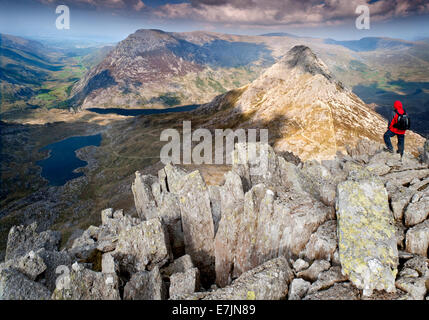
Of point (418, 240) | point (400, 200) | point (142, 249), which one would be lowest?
point (142, 249)

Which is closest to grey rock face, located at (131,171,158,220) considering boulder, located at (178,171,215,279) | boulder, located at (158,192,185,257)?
boulder, located at (158,192,185,257)

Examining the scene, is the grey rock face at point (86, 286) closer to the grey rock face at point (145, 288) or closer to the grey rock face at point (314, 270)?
the grey rock face at point (145, 288)

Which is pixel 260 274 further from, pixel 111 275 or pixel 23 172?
pixel 23 172

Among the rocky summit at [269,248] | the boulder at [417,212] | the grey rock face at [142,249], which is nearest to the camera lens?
the rocky summit at [269,248]

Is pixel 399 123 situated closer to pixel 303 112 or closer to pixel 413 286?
pixel 413 286

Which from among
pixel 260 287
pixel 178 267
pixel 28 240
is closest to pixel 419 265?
pixel 260 287

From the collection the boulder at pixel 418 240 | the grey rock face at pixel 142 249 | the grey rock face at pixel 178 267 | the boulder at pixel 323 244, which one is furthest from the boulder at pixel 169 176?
the boulder at pixel 418 240

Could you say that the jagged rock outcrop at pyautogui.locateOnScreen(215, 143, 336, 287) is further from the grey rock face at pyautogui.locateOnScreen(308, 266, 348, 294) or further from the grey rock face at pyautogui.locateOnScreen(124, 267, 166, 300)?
the grey rock face at pyautogui.locateOnScreen(124, 267, 166, 300)
